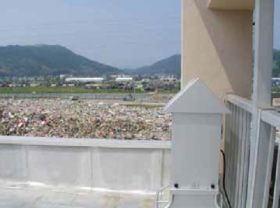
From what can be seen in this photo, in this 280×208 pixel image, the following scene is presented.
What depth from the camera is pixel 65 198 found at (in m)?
4.25

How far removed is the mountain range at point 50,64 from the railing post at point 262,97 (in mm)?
5371

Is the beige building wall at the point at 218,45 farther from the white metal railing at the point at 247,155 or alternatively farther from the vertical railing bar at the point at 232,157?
the vertical railing bar at the point at 232,157

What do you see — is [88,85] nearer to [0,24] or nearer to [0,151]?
[0,151]

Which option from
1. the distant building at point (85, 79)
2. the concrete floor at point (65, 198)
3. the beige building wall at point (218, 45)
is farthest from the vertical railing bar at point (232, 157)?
the distant building at point (85, 79)

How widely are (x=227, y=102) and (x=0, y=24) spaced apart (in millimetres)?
15896

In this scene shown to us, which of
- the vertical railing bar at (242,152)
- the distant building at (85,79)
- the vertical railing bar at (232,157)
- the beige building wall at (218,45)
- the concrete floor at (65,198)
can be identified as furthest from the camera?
the distant building at (85,79)

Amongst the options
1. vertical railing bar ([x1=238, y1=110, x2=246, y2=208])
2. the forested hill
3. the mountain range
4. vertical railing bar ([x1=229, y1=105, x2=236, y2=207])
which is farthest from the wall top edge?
the forested hill

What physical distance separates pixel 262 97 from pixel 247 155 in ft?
1.65

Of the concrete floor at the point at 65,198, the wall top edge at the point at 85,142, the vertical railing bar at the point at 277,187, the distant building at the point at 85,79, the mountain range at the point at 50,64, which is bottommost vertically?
the concrete floor at the point at 65,198

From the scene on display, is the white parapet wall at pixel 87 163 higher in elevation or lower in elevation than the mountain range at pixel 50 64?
lower

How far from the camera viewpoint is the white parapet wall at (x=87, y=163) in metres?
4.38

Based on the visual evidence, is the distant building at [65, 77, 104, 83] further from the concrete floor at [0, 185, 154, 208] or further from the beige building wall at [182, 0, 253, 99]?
the beige building wall at [182, 0, 253, 99]

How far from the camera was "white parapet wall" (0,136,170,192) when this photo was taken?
4375 mm

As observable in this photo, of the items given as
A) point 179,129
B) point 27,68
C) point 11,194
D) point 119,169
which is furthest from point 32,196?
point 27,68
